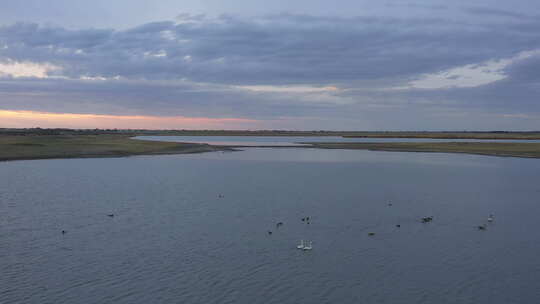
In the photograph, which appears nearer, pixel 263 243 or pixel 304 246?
pixel 304 246

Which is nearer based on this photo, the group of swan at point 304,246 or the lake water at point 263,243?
the lake water at point 263,243

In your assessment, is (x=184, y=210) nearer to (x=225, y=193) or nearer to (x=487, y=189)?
(x=225, y=193)

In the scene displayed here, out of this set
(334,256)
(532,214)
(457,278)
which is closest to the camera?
(457,278)

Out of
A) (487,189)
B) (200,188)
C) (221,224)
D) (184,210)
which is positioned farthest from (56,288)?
(487,189)

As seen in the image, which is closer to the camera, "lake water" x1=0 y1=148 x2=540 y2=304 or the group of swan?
"lake water" x1=0 y1=148 x2=540 y2=304

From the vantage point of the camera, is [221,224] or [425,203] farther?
[425,203]

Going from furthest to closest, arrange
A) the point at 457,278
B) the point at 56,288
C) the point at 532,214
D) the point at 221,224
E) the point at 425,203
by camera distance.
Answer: the point at 425,203
the point at 532,214
the point at 221,224
the point at 457,278
the point at 56,288

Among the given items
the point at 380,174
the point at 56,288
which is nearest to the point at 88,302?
the point at 56,288
